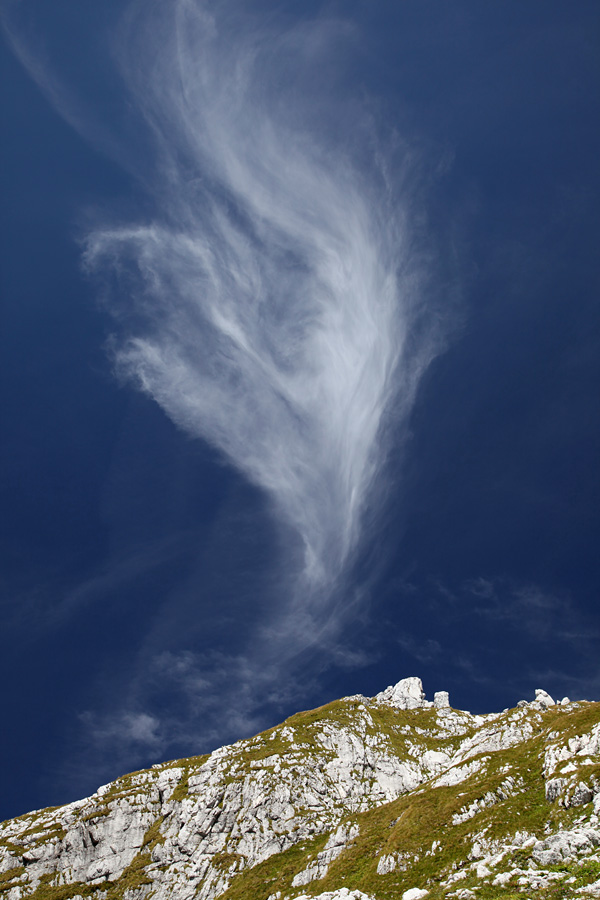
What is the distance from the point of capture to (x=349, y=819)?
111m

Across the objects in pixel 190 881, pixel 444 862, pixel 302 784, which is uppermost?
pixel 302 784

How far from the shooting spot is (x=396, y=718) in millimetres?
172125

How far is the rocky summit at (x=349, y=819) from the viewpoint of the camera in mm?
59719

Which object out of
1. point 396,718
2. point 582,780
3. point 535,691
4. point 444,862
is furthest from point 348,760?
point 582,780

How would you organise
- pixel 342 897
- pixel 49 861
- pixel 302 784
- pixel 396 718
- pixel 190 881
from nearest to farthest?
pixel 342 897, pixel 190 881, pixel 49 861, pixel 302 784, pixel 396 718

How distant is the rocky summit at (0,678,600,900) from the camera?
59719 millimetres

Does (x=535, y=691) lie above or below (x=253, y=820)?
above

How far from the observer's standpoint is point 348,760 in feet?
473

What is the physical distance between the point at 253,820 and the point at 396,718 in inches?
2667

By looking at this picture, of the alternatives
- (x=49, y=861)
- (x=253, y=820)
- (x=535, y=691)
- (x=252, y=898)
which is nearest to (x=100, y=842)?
(x=49, y=861)

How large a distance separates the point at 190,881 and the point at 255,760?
33.7 meters

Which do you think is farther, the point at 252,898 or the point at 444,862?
the point at 252,898

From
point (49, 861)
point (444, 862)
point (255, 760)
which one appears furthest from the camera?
point (255, 760)

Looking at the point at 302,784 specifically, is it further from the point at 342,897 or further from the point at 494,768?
the point at 342,897
